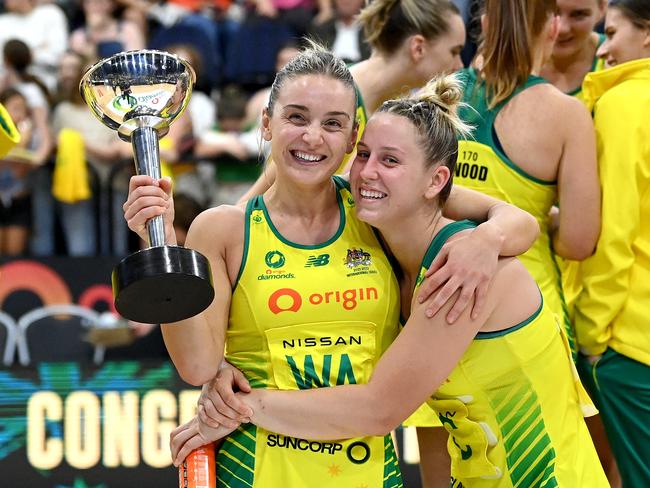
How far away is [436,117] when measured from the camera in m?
2.70

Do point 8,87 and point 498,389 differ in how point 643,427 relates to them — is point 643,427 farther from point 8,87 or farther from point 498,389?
point 8,87

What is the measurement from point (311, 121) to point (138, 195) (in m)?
0.53

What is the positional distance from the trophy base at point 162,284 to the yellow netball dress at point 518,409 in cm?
61

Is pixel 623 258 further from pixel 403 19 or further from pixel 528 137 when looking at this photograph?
pixel 403 19

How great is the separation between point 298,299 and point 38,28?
666cm

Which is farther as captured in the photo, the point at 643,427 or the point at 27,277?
the point at 27,277

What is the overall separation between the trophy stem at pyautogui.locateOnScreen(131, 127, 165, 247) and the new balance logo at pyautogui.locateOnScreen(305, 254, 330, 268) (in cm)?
45

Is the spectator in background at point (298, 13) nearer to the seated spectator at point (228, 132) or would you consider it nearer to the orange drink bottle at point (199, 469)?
the seated spectator at point (228, 132)

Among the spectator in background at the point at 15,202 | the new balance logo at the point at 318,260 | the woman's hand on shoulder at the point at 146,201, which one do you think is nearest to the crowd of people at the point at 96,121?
the spectator in background at the point at 15,202

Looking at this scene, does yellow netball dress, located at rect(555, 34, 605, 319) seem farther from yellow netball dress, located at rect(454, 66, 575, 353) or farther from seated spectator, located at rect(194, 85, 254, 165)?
seated spectator, located at rect(194, 85, 254, 165)

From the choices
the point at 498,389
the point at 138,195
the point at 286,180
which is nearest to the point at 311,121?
the point at 286,180

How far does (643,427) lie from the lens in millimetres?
3309

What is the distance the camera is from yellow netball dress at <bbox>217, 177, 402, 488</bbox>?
2.62 meters

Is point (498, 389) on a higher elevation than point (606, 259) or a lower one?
lower
